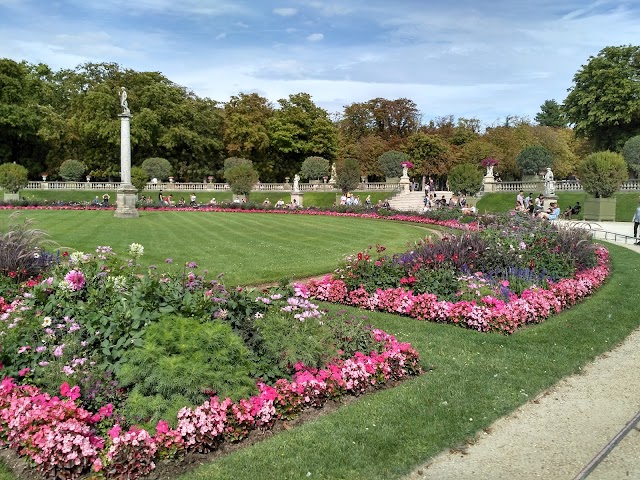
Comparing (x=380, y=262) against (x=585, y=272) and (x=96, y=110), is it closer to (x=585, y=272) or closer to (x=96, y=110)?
(x=585, y=272)

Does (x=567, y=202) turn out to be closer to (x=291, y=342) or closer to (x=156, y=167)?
(x=156, y=167)

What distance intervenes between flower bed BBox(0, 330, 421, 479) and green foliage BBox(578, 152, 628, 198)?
3636 cm

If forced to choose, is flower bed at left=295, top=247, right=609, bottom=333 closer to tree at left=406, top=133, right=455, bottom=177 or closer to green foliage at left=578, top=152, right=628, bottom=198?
green foliage at left=578, top=152, right=628, bottom=198

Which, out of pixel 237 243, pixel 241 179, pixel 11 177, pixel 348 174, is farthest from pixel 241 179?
pixel 237 243

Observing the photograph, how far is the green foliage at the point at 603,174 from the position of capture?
119 ft

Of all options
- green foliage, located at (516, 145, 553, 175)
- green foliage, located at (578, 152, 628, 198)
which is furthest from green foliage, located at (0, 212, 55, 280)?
green foliage, located at (516, 145, 553, 175)

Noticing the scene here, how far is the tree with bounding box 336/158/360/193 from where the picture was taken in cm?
5053

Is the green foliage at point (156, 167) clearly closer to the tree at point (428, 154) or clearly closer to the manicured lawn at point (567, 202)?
the tree at point (428, 154)

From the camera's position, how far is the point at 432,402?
5719 millimetres

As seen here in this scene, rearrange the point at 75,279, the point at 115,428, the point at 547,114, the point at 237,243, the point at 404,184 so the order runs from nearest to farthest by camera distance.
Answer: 1. the point at 115,428
2. the point at 75,279
3. the point at 237,243
4. the point at 404,184
5. the point at 547,114

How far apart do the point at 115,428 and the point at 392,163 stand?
60.8 metres

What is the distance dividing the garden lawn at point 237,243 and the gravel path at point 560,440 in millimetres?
5167

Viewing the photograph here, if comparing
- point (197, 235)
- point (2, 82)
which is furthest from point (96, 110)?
point (197, 235)

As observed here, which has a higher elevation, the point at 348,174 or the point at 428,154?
the point at 428,154
